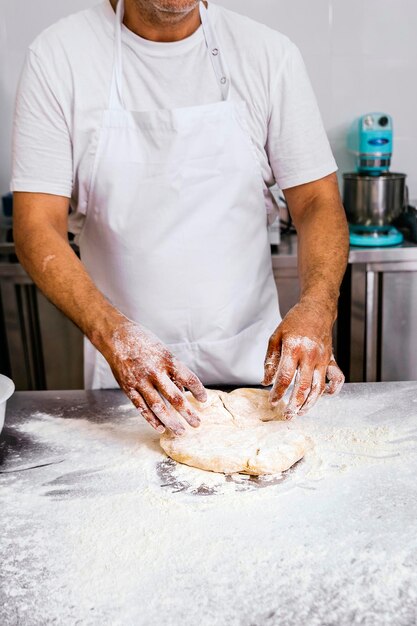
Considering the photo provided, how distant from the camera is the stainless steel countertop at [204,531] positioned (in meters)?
0.90

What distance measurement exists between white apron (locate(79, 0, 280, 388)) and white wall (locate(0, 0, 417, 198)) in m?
1.33

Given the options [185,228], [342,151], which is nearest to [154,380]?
[185,228]

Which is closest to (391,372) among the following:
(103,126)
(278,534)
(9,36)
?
(103,126)

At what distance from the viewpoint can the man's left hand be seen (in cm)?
127

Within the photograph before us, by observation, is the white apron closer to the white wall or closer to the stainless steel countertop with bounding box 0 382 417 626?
the stainless steel countertop with bounding box 0 382 417 626

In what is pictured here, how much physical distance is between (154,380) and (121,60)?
2.72 feet

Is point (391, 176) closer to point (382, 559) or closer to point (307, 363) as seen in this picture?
point (307, 363)

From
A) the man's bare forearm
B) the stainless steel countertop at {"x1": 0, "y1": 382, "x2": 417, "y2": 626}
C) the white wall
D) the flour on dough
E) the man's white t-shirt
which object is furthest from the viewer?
the white wall

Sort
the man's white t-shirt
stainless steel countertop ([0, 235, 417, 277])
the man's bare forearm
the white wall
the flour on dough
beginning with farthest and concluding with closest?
Answer: the white wall
stainless steel countertop ([0, 235, 417, 277])
the man's white t-shirt
the man's bare forearm
the flour on dough

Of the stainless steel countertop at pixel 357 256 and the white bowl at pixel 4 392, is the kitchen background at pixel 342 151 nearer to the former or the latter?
the stainless steel countertop at pixel 357 256

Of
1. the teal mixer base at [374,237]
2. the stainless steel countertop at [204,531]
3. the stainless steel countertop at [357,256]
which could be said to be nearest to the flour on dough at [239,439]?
the stainless steel countertop at [204,531]

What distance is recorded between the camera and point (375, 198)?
2.67m

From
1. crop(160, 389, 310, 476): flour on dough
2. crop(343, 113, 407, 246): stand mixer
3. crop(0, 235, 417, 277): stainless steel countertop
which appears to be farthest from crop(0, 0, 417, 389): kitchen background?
crop(160, 389, 310, 476): flour on dough

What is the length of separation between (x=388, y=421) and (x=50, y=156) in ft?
3.07
